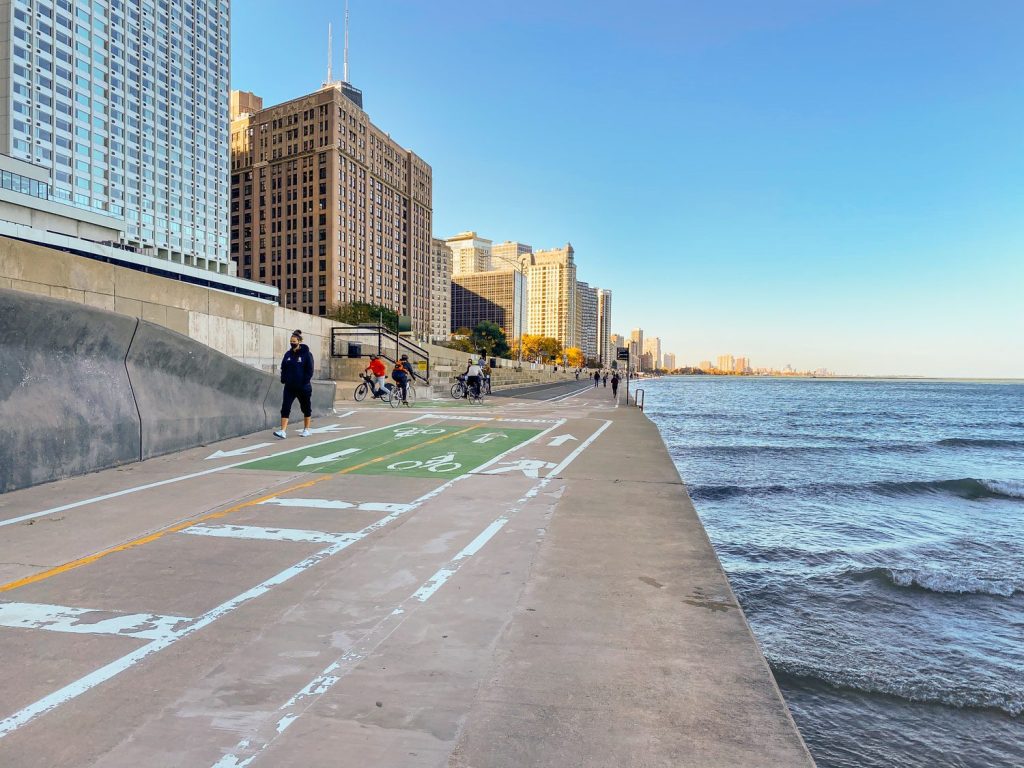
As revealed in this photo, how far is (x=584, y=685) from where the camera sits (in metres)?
3.25

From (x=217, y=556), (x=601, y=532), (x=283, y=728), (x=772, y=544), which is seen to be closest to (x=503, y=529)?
(x=601, y=532)

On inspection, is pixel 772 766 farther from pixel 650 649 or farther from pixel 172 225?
pixel 172 225

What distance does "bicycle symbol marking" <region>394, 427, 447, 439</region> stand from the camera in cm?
1414

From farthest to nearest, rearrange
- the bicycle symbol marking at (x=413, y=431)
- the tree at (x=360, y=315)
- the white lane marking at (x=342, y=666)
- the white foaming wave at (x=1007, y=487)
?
the tree at (x=360, y=315) < the white foaming wave at (x=1007, y=487) < the bicycle symbol marking at (x=413, y=431) < the white lane marking at (x=342, y=666)

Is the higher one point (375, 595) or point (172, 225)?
point (172, 225)

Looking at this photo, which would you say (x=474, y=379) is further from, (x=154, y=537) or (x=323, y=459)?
(x=154, y=537)

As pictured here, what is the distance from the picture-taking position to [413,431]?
48.7 feet

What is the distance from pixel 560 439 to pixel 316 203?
145 metres

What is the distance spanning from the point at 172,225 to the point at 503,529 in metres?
145

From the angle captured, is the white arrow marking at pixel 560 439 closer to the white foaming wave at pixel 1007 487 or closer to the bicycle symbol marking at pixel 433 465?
the bicycle symbol marking at pixel 433 465

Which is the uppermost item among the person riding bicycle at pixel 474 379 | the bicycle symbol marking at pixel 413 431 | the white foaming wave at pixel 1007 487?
the person riding bicycle at pixel 474 379

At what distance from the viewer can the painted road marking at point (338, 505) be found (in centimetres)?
719

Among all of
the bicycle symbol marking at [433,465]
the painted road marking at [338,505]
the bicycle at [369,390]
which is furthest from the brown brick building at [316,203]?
the painted road marking at [338,505]

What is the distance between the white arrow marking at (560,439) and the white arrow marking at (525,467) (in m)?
2.40
